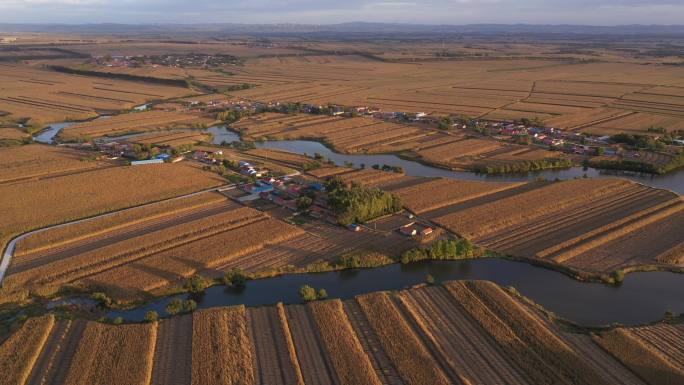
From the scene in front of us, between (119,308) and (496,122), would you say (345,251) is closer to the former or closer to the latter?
(119,308)

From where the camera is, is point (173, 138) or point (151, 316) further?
point (173, 138)

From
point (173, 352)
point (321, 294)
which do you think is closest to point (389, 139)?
point (321, 294)

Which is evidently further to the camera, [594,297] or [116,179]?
[116,179]

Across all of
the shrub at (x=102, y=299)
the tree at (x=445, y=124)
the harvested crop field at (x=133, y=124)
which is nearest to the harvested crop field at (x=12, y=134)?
the harvested crop field at (x=133, y=124)

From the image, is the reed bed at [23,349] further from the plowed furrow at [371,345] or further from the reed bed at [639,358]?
the reed bed at [639,358]

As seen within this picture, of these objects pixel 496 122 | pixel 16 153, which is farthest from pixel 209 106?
pixel 496 122

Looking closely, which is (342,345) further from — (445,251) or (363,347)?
(445,251)
